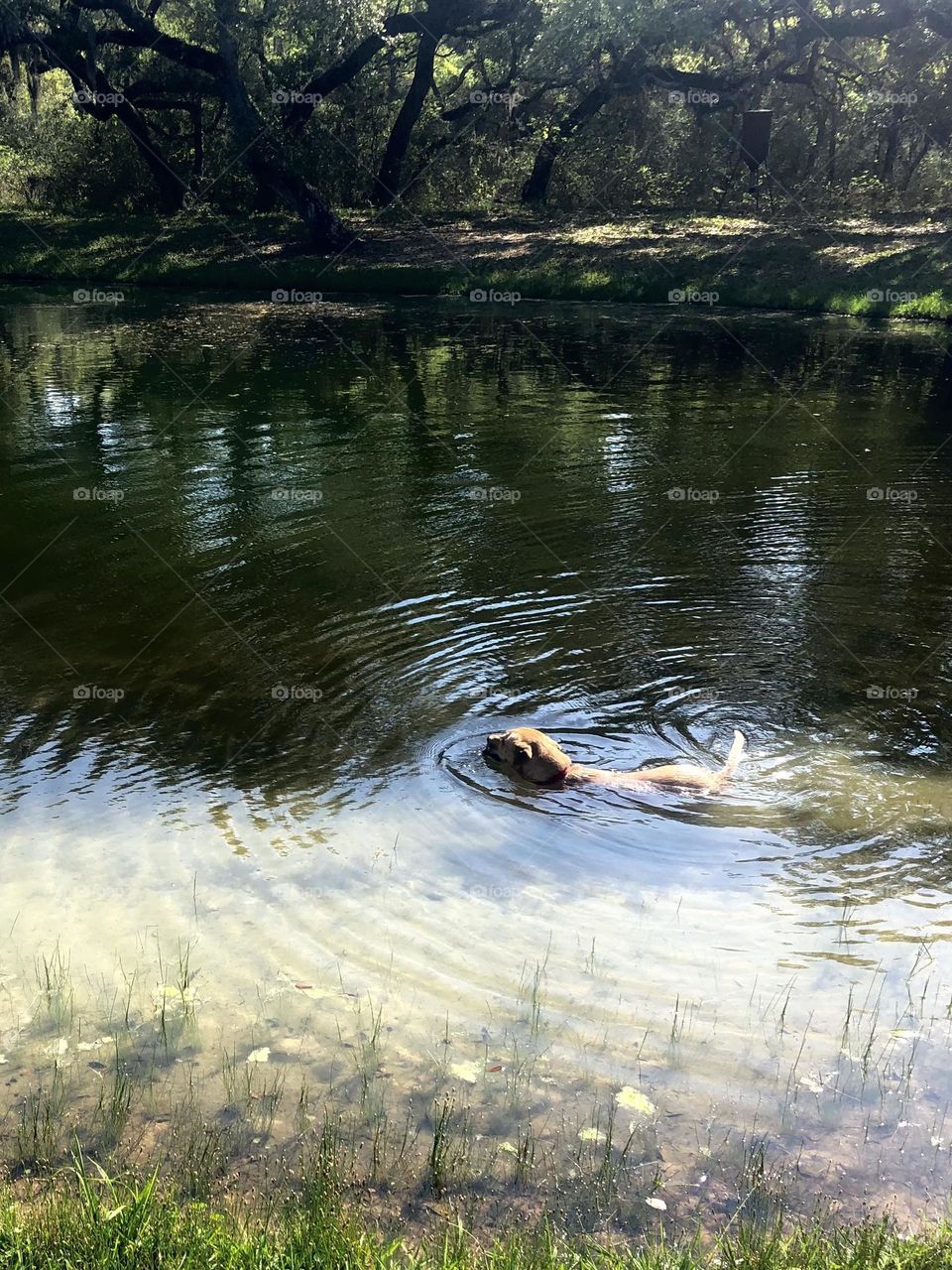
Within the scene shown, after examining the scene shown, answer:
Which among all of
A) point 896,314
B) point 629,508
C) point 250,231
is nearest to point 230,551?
point 629,508

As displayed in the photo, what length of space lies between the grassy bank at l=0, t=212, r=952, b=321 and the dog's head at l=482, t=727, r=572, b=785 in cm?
2324

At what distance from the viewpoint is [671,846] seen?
20.9 ft

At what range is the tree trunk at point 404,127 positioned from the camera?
36.5 metres

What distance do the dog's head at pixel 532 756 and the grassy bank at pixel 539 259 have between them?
23.2m

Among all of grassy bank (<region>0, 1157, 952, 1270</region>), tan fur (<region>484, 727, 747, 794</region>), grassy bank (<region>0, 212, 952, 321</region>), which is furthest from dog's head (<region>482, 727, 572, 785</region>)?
grassy bank (<region>0, 212, 952, 321</region>)

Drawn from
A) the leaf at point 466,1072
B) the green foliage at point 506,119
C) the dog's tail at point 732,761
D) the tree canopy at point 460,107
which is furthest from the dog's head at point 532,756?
the green foliage at point 506,119

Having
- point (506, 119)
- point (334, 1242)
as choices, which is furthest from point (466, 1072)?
point (506, 119)

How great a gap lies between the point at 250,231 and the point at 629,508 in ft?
91.0

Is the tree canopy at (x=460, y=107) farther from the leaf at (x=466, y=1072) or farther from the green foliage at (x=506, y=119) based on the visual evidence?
the leaf at (x=466, y=1072)

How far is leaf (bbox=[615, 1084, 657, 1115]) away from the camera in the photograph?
428 cm

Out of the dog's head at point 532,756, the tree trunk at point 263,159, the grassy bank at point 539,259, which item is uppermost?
the tree trunk at point 263,159

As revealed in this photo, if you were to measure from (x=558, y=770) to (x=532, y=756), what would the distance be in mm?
189

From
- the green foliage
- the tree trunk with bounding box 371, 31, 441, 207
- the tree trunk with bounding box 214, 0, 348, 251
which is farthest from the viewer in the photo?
the tree trunk with bounding box 371, 31, 441, 207

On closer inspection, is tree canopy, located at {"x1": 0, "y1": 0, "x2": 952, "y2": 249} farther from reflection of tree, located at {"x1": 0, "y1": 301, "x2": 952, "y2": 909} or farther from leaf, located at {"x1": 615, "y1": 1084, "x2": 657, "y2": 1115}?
leaf, located at {"x1": 615, "y1": 1084, "x2": 657, "y2": 1115}
